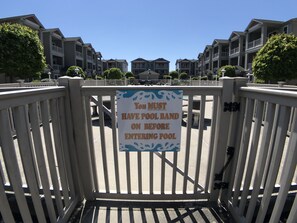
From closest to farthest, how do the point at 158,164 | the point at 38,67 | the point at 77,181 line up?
the point at 77,181 < the point at 158,164 < the point at 38,67

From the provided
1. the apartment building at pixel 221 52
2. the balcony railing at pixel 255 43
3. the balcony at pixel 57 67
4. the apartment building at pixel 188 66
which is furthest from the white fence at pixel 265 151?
the apartment building at pixel 188 66

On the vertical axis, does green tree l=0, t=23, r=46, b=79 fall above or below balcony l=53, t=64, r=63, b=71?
above

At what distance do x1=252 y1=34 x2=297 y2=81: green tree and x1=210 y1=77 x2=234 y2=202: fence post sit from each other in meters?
16.5

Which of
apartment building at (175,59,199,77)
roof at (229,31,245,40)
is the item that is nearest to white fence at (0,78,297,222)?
roof at (229,31,245,40)

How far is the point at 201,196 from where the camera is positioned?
106 inches

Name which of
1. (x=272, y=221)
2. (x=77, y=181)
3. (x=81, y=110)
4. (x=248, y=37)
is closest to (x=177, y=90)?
(x=81, y=110)

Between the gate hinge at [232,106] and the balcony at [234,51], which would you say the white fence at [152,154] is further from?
the balcony at [234,51]

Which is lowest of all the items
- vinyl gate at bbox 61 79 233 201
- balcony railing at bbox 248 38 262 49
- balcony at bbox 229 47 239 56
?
vinyl gate at bbox 61 79 233 201

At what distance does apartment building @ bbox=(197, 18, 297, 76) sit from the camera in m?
28.0

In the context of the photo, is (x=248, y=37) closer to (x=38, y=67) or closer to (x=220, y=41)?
(x=220, y=41)

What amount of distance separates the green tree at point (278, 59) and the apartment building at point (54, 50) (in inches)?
1068

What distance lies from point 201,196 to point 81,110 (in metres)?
1.72

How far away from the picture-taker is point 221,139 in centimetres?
241

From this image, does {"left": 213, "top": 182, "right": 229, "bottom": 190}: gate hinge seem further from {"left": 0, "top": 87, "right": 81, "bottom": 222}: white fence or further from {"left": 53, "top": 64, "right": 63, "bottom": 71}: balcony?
{"left": 53, "top": 64, "right": 63, "bottom": 71}: balcony
